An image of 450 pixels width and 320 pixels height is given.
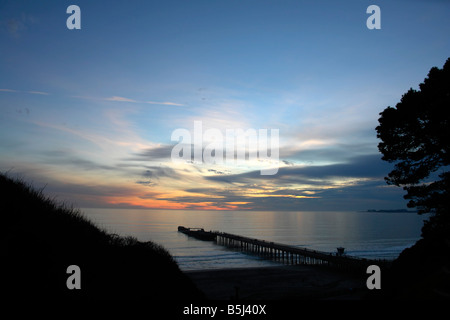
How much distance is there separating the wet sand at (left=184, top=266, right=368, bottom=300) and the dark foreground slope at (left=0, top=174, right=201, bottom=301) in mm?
11199

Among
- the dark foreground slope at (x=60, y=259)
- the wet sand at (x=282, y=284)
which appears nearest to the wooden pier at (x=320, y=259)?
the wet sand at (x=282, y=284)

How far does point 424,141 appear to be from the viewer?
17.0m

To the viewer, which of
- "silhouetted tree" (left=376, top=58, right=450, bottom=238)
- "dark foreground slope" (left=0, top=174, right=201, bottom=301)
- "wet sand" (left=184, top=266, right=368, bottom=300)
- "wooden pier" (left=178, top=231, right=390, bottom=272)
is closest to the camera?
"dark foreground slope" (left=0, top=174, right=201, bottom=301)

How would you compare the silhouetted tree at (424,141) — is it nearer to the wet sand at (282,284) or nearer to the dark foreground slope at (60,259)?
the wet sand at (282,284)

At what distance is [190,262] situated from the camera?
43656 millimetres

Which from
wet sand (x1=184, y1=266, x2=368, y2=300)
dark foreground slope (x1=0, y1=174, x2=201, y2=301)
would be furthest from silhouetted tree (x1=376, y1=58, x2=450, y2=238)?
dark foreground slope (x1=0, y1=174, x2=201, y2=301)

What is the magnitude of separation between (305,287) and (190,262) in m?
21.4

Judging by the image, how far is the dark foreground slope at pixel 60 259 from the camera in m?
6.65

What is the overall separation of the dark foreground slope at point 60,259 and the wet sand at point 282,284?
11199mm

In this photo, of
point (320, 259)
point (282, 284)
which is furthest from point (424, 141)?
point (320, 259)

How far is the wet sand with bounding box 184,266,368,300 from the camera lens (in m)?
23.4

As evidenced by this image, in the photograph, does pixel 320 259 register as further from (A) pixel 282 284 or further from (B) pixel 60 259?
(B) pixel 60 259

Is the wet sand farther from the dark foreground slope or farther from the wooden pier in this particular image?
the dark foreground slope
